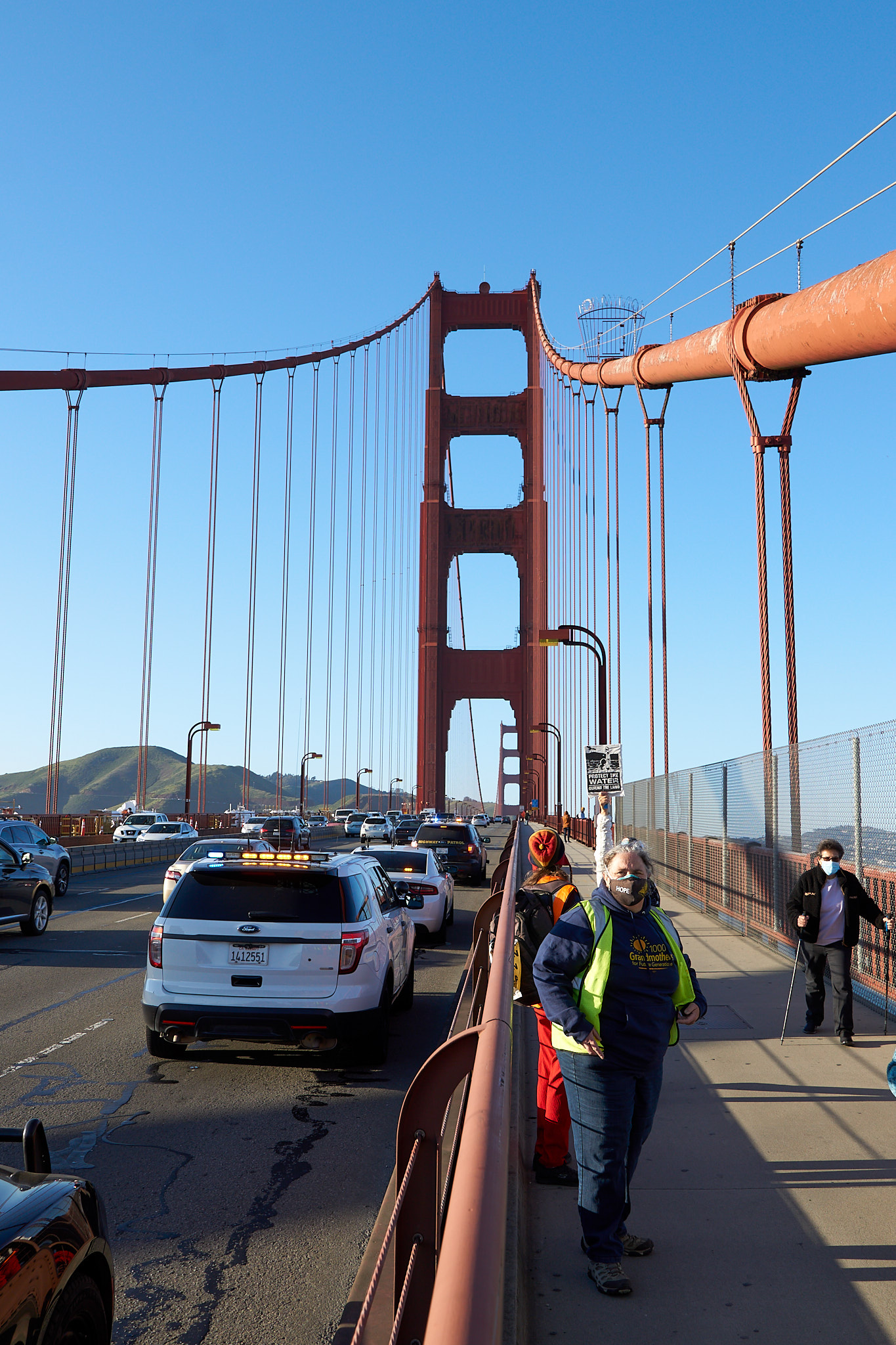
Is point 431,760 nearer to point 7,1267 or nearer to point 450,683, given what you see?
point 450,683

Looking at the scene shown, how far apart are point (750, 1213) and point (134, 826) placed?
47444 millimetres

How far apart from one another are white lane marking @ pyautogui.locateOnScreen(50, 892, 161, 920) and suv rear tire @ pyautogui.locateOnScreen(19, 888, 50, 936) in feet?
7.51

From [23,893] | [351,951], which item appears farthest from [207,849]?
[351,951]

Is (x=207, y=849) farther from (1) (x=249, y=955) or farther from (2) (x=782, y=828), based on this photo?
(1) (x=249, y=955)

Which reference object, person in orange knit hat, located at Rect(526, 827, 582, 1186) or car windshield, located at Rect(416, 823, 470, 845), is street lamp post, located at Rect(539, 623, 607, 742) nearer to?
car windshield, located at Rect(416, 823, 470, 845)

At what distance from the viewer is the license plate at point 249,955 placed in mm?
7367

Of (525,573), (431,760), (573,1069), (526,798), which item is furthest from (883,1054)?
(526,798)

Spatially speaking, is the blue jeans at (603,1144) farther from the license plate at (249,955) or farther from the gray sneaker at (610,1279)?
A: the license plate at (249,955)

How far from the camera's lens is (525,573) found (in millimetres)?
74750

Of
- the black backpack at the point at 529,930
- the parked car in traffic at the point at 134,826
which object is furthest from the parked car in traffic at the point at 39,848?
the parked car in traffic at the point at 134,826

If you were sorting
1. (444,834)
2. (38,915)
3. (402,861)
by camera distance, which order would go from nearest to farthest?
(38,915) → (402,861) → (444,834)

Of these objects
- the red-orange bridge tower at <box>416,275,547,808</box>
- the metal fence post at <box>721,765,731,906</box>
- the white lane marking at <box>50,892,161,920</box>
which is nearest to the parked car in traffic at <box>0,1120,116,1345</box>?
the metal fence post at <box>721,765,731,906</box>

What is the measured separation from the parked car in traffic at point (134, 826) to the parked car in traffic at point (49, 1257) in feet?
144

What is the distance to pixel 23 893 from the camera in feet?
50.1
